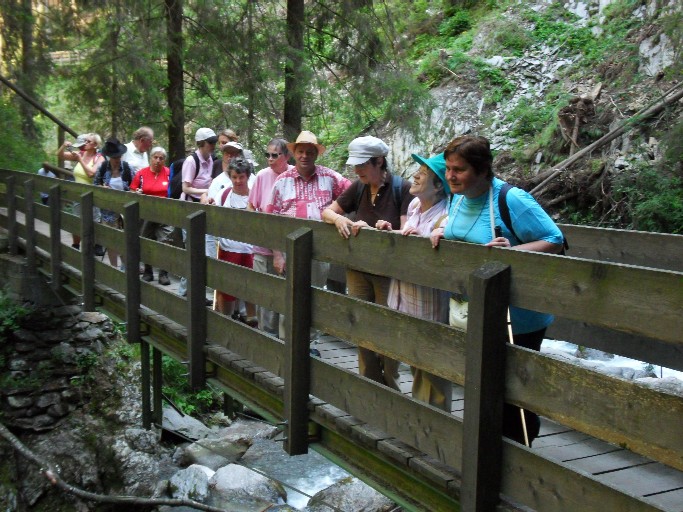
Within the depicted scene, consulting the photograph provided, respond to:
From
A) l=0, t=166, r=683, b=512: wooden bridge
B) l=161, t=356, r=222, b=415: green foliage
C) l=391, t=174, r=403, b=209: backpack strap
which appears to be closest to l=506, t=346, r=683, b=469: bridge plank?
l=0, t=166, r=683, b=512: wooden bridge

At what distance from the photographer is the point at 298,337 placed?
4605 millimetres

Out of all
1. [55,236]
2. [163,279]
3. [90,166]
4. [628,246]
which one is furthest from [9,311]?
[628,246]

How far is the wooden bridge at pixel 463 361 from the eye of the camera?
2.75 metres

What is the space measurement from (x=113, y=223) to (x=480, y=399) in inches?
296

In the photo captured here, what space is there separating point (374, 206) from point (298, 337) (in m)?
0.97

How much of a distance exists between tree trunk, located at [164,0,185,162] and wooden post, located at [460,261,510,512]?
1085cm

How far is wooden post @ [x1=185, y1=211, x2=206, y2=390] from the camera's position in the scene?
19.5ft

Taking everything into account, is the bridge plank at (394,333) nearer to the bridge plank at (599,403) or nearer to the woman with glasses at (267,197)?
the bridge plank at (599,403)

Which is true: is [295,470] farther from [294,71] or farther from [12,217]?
[294,71]

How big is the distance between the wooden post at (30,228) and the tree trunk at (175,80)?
363cm

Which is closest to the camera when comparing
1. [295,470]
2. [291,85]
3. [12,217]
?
[295,470]

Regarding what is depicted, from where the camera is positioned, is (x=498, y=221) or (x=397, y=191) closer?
(x=498, y=221)

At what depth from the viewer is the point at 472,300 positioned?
10.7ft

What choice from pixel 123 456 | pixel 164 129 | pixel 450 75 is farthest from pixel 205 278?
pixel 450 75
